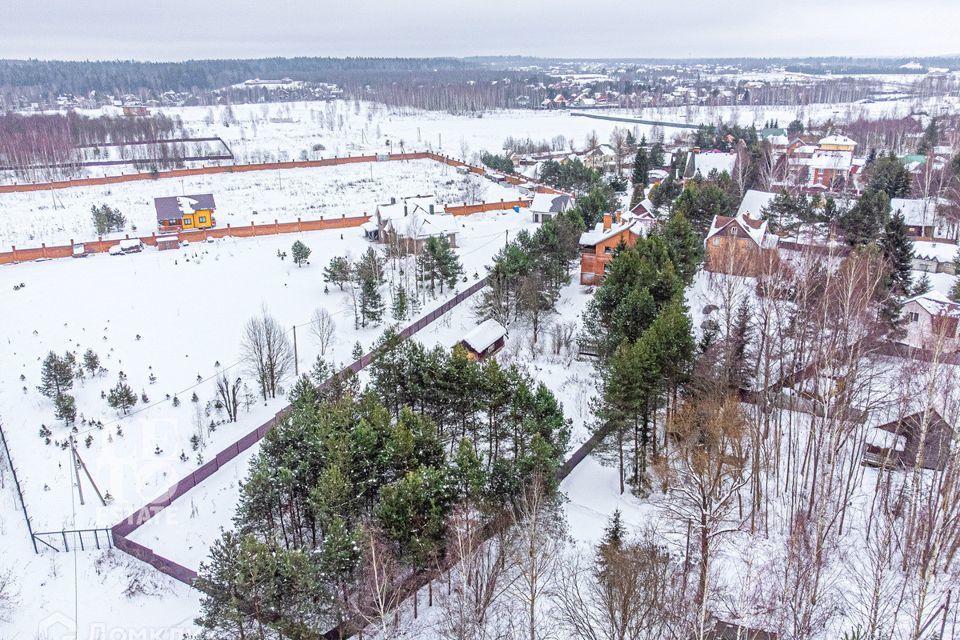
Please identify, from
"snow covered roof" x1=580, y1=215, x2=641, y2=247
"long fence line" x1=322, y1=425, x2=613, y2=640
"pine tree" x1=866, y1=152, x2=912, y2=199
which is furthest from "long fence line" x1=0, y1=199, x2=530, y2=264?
"long fence line" x1=322, y1=425, x2=613, y2=640

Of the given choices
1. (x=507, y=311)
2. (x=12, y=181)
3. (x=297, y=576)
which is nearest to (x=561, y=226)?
(x=507, y=311)

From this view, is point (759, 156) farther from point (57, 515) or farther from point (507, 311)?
point (57, 515)

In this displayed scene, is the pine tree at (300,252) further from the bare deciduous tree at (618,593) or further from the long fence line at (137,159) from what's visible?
the long fence line at (137,159)

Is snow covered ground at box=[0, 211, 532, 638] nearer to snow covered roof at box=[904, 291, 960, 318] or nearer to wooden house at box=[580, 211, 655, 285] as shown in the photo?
wooden house at box=[580, 211, 655, 285]

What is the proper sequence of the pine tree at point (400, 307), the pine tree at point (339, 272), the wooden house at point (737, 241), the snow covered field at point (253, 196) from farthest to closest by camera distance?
the snow covered field at point (253, 196) < the pine tree at point (339, 272) < the pine tree at point (400, 307) < the wooden house at point (737, 241)

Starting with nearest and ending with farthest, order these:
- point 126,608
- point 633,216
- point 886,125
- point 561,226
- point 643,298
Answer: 1. point 126,608
2. point 643,298
3. point 561,226
4. point 633,216
5. point 886,125

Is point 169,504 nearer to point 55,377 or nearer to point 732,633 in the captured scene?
point 55,377

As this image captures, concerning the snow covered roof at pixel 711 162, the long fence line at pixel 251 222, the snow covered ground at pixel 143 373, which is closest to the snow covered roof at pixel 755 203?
the snow covered roof at pixel 711 162
